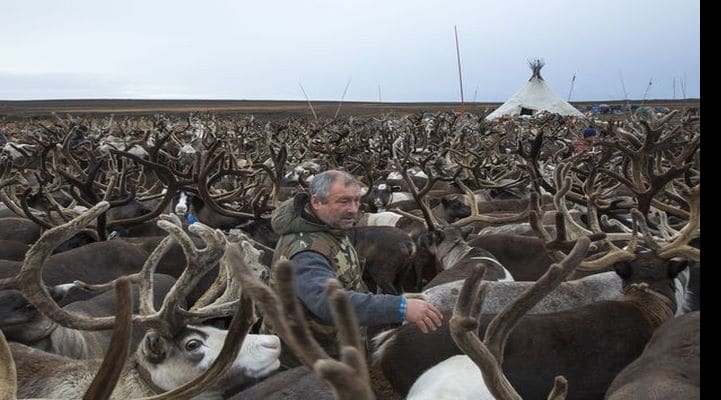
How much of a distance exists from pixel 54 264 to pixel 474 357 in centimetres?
384

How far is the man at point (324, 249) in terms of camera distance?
2556mm

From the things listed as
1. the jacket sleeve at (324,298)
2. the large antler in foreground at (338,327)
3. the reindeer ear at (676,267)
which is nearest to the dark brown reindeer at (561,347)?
the reindeer ear at (676,267)

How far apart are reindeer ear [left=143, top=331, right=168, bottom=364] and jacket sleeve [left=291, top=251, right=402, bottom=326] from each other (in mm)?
542

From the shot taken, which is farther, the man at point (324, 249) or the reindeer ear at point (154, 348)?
the man at point (324, 249)

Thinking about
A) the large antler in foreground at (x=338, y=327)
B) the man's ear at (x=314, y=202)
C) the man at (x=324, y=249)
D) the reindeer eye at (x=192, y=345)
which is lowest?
the reindeer eye at (x=192, y=345)

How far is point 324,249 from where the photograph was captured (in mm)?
2805

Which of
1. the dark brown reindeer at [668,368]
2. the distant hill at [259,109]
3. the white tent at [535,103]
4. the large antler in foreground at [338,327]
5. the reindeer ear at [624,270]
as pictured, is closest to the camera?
the large antler in foreground at [338,327]

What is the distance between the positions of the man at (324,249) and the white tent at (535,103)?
33183 millimetres

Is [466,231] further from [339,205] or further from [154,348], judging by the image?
[154,348]

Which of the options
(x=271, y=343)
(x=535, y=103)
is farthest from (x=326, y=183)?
(x=535, y=103)

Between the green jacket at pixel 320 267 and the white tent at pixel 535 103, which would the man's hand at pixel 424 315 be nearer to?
the green jacket at pixel 320 267

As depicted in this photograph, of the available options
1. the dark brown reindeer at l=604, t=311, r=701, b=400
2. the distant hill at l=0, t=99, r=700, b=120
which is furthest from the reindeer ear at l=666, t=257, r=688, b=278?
the distant hill at l=0, t=99, r=700, b=120

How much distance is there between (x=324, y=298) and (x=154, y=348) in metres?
0.66

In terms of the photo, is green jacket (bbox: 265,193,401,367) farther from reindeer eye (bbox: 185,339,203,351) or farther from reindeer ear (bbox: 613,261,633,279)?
reindeer ear (bbox: 613,261,633,279)
